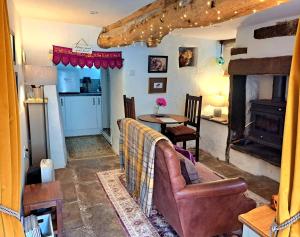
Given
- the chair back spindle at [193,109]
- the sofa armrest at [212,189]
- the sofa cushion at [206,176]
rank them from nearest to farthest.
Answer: the sofa armrest at [212,189]
the sofa cushion at [206,176]
the chair back spindle at [193,109]

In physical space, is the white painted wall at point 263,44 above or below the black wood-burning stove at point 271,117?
above

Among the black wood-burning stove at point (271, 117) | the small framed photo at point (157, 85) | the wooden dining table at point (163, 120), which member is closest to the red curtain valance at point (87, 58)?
the small framed photo at point (157, 85)

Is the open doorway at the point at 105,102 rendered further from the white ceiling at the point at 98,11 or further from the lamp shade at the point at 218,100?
the lamp shade at the point at 218,100

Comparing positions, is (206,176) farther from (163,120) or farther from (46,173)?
(46,173)

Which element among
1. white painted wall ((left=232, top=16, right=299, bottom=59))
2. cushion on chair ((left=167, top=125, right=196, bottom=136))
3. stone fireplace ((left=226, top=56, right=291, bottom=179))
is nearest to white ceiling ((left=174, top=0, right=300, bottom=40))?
white painted wall ((left=232, top=16, right=299, bottom=59))

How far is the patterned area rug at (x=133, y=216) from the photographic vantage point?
2354mm

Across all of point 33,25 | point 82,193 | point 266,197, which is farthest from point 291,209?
point 33,25

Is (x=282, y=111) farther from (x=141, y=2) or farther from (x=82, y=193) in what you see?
(x=82, y=193)

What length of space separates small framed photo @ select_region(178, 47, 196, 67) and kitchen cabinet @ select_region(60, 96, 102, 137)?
2.16 meters

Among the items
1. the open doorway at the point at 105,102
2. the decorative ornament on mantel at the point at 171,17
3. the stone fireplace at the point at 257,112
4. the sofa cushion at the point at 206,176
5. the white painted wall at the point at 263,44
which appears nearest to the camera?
the decorative ornament on mantel at the point at 171,17

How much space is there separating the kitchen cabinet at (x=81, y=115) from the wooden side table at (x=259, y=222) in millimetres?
4778

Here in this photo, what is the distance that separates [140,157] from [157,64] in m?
2.40

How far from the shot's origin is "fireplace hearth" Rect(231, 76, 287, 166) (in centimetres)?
345

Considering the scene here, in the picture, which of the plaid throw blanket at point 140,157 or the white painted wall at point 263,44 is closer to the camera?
the plaid throw blanket at point 140,157
